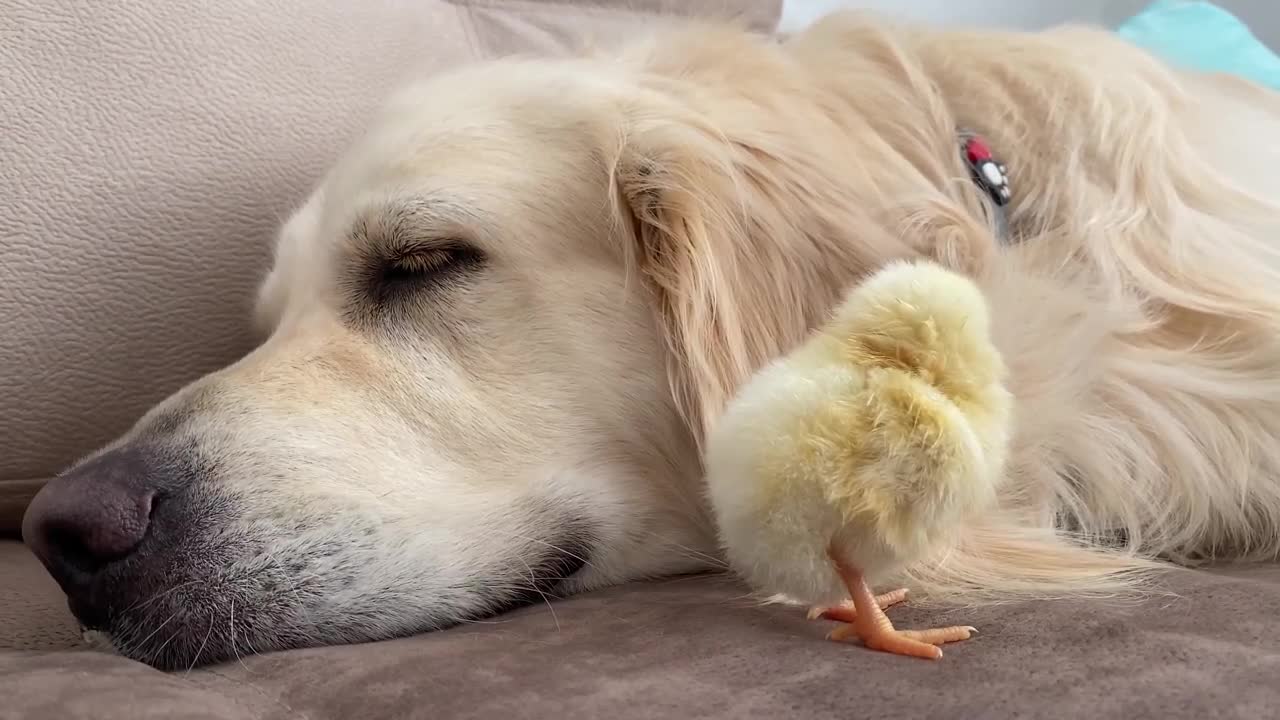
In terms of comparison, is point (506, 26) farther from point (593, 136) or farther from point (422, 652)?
point (422, 652)

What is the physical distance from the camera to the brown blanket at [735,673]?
51cm

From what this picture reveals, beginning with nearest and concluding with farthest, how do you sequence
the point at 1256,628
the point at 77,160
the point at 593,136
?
the point at 1256,628
the point at 593,136
the point at 77,160

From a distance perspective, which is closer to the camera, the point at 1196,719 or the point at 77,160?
the point at 1196,719

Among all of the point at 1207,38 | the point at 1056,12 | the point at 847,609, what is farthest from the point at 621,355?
the point at 1056,12

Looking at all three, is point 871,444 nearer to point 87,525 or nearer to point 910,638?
point 910,638

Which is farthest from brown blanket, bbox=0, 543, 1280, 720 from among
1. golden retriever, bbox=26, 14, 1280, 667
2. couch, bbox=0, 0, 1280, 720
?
golden retriever, bbox=26, 14, 1280, 667

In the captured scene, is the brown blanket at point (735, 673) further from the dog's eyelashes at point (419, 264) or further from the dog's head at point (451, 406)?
the dog's eyelashes at point (419, 264)

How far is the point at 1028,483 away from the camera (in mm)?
935

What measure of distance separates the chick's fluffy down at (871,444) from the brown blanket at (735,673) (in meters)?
0.07

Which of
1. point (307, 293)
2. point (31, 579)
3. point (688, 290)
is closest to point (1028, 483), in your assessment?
point (688, 290)

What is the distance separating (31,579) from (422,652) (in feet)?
1.85

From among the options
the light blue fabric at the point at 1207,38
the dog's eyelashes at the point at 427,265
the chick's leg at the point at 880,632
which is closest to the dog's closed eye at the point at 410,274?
the dog's eyelashes at the point at 427,265

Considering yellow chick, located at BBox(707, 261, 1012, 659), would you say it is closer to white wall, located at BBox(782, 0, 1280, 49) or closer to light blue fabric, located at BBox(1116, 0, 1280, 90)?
light blue fabric, located at BBox(1116, 0, 1280, 90)

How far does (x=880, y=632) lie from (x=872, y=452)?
0.12 m
